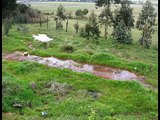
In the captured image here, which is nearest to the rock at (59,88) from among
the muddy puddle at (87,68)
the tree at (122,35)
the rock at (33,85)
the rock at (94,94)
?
the rock at (33,85)

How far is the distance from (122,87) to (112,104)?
130 inches

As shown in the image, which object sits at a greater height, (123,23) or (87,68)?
(123,23)

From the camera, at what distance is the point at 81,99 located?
1719cm

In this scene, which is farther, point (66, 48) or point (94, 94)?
point (66, 48)

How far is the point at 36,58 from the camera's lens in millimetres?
27984

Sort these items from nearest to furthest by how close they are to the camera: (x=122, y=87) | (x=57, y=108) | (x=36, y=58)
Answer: (x=57, y=108) → (x=122, y=87) → (x=36, y=58)

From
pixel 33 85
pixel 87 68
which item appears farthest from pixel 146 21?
pixel 33 85

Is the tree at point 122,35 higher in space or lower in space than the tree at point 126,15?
lower

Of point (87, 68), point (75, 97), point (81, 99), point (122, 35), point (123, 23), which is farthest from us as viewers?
point (123, 23)

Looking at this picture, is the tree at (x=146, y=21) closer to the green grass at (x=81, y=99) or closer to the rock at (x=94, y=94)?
the green grass at (x=81, y=99)

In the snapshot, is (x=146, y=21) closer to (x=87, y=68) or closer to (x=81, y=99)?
(x=87, y=68)

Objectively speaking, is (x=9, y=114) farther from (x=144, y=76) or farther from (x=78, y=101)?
(x=144, y=76)

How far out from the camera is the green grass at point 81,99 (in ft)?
50.6

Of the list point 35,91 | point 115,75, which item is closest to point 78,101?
point 35,91
